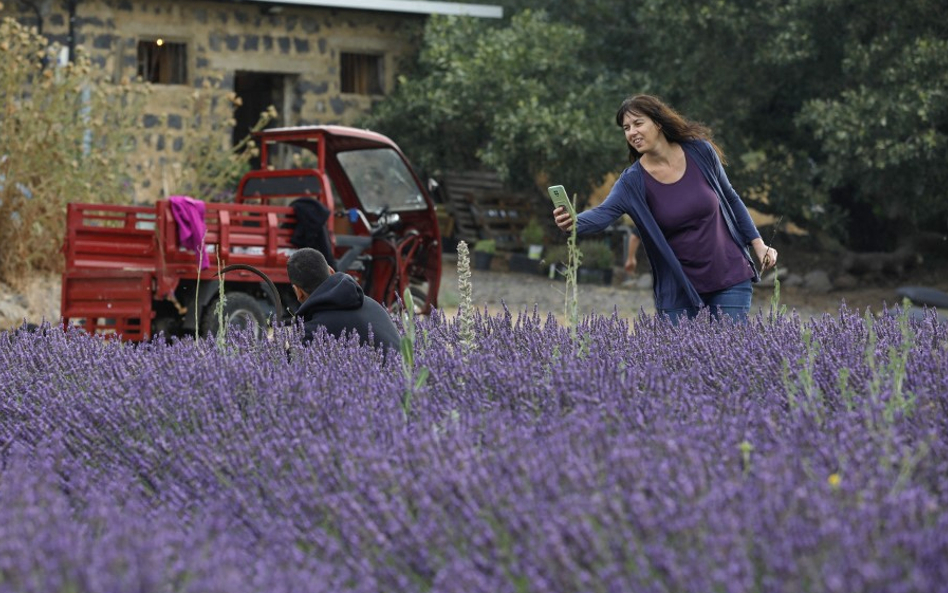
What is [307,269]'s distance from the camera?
6.50 metres

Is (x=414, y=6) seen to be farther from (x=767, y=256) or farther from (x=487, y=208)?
(x=767, y=256)

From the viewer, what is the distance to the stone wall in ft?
66.9

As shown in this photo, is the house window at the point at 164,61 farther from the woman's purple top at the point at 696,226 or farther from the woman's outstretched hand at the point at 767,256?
the woman's outstretched hand at the point at 767,256

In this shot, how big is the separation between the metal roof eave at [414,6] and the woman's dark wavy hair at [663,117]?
15.1 metres

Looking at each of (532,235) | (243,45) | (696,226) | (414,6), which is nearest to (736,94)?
(532,235)

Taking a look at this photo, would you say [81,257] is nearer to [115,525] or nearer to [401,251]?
[401,251]

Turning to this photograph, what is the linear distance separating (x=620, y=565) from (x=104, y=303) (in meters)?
8.62

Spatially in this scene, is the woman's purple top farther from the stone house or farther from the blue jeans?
the stone house

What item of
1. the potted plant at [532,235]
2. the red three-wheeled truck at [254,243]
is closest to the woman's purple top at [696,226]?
the red three-wheeled truck at [254,243]

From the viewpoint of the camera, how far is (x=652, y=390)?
4.25 meters

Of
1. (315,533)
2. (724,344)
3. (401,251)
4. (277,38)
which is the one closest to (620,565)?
(315,533)

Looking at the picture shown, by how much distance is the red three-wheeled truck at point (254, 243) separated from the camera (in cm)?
1088

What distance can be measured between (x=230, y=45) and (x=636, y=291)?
22.9 ft

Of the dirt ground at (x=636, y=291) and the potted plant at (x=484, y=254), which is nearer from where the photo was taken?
the dirt ground at (x=636, y=291)
